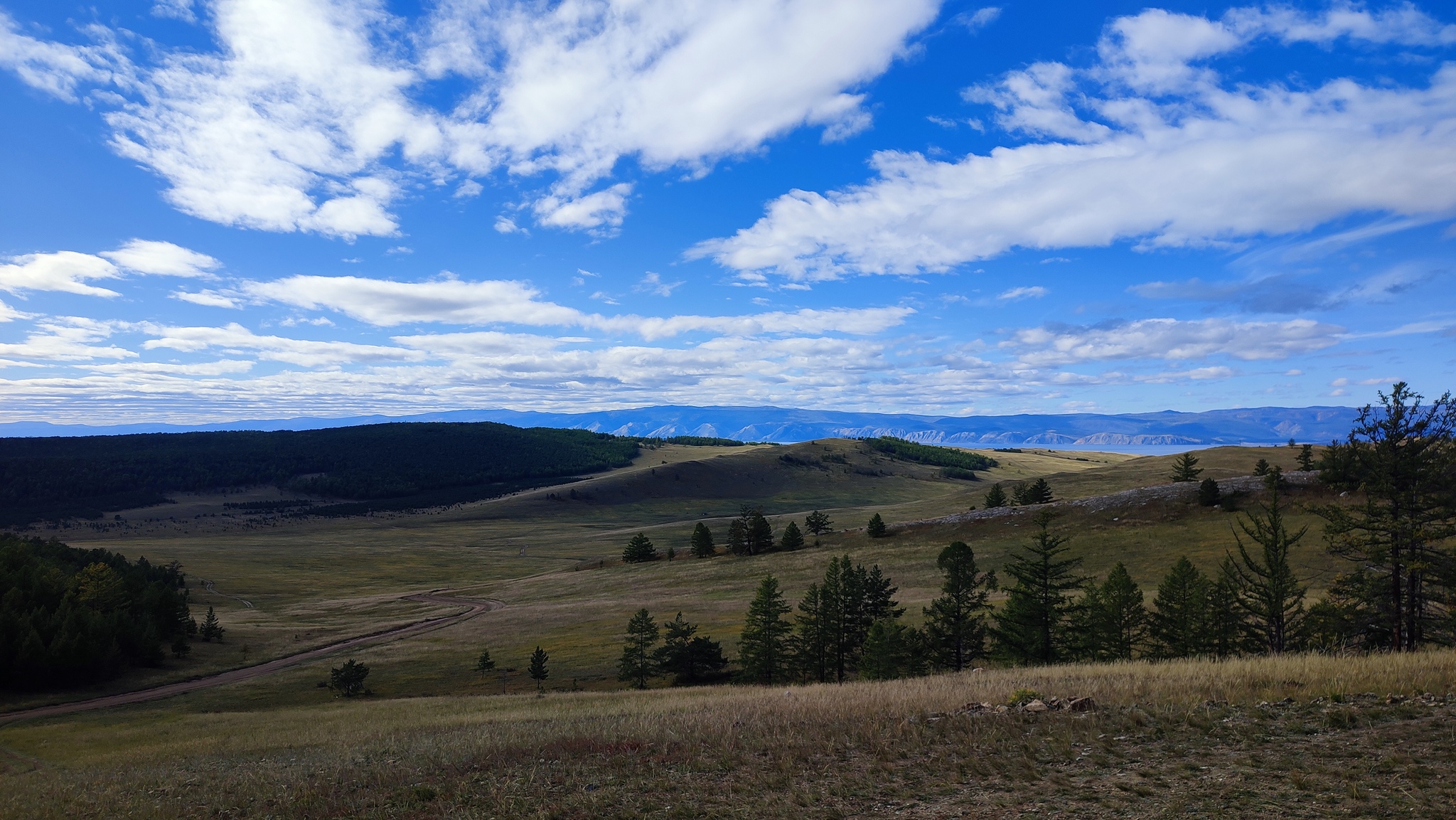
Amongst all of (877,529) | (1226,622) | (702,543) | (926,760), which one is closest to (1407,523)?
(1226,622)

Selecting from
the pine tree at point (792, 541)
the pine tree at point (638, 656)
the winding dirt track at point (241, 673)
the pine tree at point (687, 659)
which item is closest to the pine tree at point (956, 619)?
the pine tree at point (687, 659)

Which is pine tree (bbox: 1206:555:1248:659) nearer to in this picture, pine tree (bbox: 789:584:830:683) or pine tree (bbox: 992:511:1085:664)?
pine tree (bbox: 992:511:1085:664)

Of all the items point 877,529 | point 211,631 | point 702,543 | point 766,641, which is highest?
point 877,529

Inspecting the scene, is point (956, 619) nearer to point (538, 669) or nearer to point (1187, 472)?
point (538, 669)

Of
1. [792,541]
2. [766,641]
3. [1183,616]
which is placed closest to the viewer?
[1183,616]

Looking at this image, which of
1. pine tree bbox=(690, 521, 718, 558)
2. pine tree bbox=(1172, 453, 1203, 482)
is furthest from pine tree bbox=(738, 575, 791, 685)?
pine tree bbox=(1172, 453, 1203, 482)

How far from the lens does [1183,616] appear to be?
28.2 m

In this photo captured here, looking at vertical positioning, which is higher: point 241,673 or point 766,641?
point 766,641

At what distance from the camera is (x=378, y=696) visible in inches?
1698

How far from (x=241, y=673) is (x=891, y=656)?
52.9 metres

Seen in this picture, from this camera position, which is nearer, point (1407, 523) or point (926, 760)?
point (926, 760)

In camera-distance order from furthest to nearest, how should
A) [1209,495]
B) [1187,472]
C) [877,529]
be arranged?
[1187,472] < [877,529] < [1209,495]

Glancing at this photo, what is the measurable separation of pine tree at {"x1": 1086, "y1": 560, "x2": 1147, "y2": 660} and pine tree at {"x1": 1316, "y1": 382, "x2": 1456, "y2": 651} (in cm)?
856

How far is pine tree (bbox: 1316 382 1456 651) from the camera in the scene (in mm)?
20484
